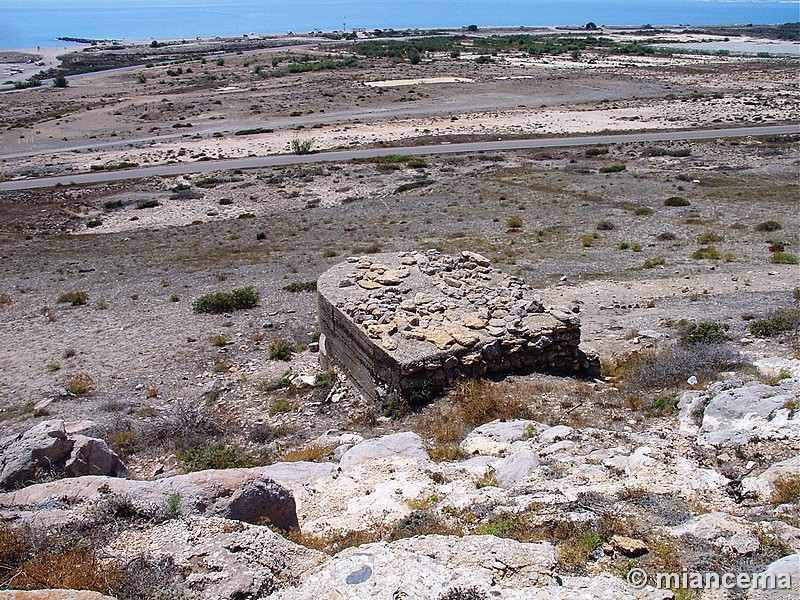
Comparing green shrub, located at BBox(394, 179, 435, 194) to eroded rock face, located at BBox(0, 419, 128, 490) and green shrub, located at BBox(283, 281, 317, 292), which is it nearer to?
green shrub, located at BBox(283, 281, 317, 292)

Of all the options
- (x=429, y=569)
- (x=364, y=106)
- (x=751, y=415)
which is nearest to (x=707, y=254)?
(x=751, y=415)

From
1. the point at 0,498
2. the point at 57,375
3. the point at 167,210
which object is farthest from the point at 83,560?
the point at 167,210

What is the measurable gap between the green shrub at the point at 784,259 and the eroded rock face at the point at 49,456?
62.4ft

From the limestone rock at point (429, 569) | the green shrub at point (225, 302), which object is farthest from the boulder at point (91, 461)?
the green shrub at point (225, 302)

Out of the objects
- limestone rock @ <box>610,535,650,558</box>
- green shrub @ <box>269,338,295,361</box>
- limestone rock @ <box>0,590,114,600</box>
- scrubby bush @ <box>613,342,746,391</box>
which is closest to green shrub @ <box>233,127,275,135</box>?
green shrub @ <box>269,338,295,361</box>

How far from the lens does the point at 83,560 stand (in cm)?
575

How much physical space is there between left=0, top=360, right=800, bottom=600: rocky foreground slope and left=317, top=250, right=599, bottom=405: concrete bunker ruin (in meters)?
2.19

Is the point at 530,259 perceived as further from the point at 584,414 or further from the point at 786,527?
the point at 786,527

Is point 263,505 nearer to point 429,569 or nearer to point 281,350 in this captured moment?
point 429,569

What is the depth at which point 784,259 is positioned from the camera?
797 inches

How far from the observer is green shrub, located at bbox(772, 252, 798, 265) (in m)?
20.1

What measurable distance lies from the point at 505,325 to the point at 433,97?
67.3m

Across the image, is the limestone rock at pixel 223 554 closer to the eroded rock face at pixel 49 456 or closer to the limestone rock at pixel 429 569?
the limestone rock at pixel 429 569

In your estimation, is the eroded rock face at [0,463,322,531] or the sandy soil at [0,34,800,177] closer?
the eroded rock face at [0,463,322,531]
